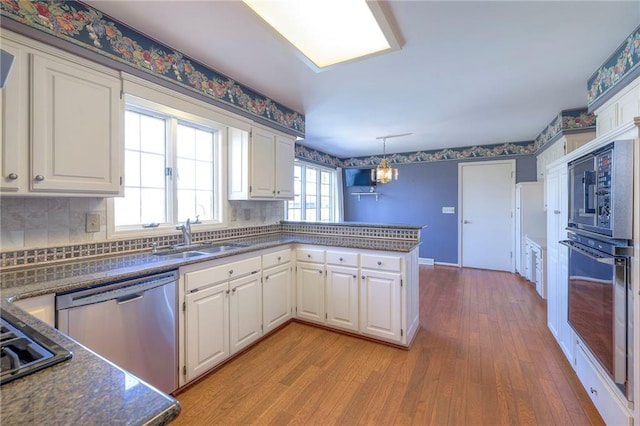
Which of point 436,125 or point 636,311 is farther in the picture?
point 436,125

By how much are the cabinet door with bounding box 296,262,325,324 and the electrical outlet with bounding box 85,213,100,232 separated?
1.71 m

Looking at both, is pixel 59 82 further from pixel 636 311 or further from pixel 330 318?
pixel 636 311

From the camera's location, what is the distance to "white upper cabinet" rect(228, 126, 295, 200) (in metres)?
2.83

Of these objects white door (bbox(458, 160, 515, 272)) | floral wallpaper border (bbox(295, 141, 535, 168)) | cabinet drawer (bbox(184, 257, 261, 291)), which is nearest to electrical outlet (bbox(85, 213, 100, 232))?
cabinet drawer (bbox(184, 257, 261, 291))

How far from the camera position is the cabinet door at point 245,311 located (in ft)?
7.37

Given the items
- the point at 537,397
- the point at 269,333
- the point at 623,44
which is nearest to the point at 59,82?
the point at 269,333

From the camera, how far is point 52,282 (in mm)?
1366

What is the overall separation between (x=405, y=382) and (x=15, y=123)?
8.97 ft

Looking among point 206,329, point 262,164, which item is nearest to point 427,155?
point 262,164

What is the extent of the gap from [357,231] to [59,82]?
101 inches

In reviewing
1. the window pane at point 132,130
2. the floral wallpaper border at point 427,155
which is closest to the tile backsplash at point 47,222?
the window pane at point 132,130

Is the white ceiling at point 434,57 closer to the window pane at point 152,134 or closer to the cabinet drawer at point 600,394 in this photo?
the window pane at point 152,134

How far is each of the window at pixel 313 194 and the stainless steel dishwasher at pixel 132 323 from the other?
9.72ft

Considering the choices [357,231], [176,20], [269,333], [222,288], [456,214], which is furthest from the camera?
[456,214]
